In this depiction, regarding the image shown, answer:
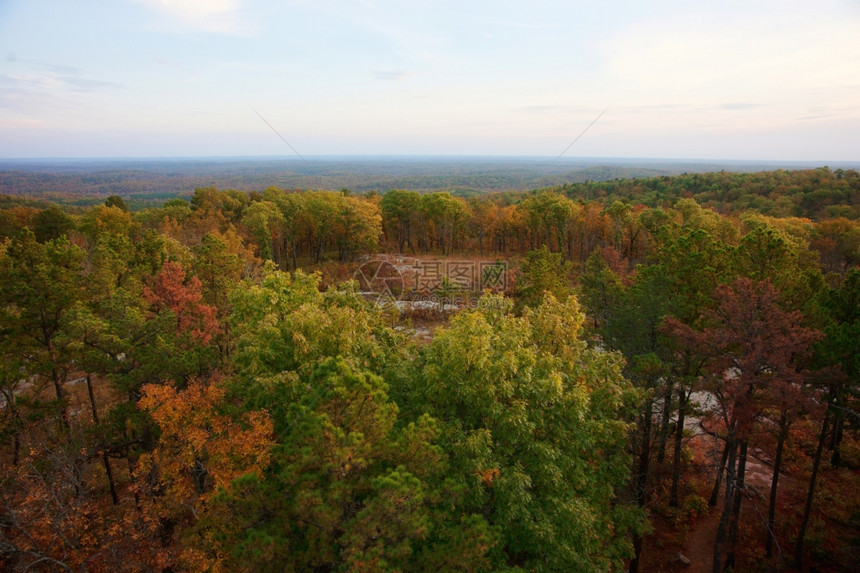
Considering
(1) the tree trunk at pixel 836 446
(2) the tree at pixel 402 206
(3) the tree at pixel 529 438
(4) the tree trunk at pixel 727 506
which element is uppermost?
(2) the tree at pixel 402 206

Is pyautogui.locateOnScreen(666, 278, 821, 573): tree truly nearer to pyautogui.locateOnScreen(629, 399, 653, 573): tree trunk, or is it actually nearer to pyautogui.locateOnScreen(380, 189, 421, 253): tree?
pyautogui.locateOnScreen(629, 399, 653, 573): tree trunk

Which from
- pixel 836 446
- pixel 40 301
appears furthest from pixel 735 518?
pixel 40 301

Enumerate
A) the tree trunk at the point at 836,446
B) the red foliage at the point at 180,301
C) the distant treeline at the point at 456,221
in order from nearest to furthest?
1. the red foliage at the point at 180,301
2. the tree trunk at the point at 836,446
3. the distant treeline at the point at 456,221

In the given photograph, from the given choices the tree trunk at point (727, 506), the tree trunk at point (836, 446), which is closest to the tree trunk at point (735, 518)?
the tree trunk at point (727, 506)

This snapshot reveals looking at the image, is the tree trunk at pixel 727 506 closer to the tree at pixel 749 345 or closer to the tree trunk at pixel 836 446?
the tree at pixel 749 345

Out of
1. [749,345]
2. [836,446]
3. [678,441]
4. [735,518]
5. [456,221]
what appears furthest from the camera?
[456,221]

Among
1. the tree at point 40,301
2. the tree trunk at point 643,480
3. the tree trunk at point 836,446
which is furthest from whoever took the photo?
the tree trunk at point 836,446

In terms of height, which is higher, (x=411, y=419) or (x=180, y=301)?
(x=180, y=301)

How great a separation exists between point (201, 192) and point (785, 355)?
68.3 meters

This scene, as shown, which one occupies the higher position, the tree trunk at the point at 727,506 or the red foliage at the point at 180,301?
the red foliage at the point at 180,301

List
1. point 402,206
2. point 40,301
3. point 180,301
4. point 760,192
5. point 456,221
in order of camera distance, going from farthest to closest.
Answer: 1. point 760,192
2. point 402,206
3. point 456,221
4. point 180,301
5. point 40,301

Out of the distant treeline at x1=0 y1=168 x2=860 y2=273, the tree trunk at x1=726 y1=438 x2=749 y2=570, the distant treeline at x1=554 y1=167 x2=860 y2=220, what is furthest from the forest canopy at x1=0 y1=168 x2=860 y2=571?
the distant treeline at x1=554 y1=167 x2=860 y2=220

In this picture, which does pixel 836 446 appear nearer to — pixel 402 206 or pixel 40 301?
pixel 40 301

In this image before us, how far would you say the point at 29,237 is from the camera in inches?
687
